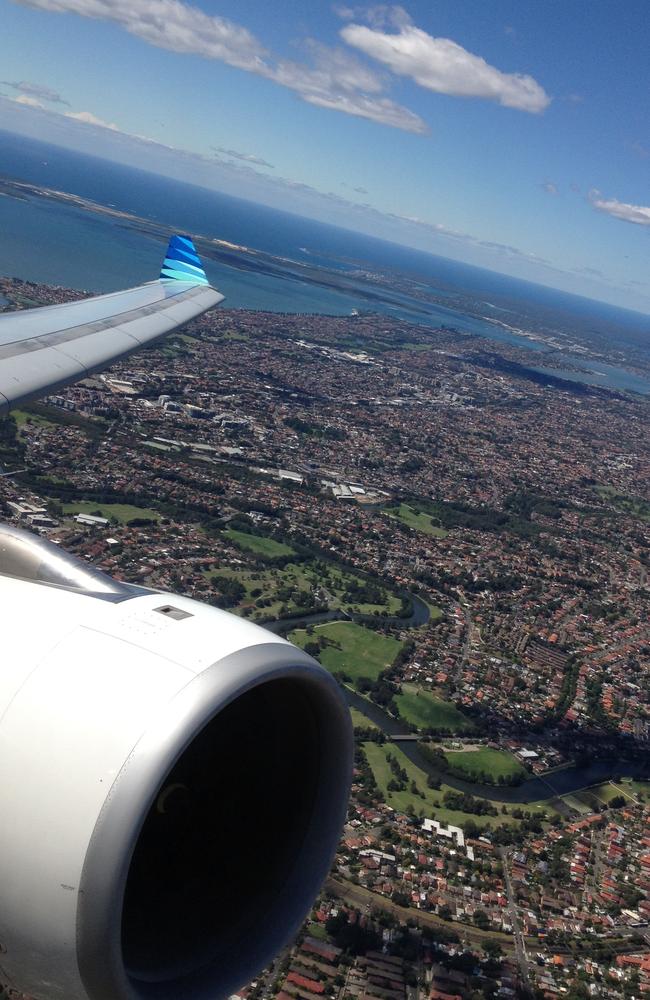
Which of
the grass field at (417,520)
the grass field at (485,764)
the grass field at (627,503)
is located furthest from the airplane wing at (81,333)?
the grass field at (627,503)

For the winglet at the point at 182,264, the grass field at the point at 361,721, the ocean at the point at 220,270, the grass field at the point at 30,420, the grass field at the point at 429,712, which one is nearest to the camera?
the winglet at the point at 182,264

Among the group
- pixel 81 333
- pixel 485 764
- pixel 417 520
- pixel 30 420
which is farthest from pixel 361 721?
pixel 30 420

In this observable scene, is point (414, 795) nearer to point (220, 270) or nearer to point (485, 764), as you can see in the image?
point (485, 764)

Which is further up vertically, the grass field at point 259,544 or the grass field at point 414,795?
the grass field at point 259,544

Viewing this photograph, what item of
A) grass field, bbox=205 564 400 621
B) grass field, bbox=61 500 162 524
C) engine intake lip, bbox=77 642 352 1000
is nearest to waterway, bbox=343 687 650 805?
grass field, bbox=205 564 400 621

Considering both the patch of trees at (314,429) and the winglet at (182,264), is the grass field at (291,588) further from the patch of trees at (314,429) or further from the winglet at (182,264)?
the patch of trees at (314,429)
